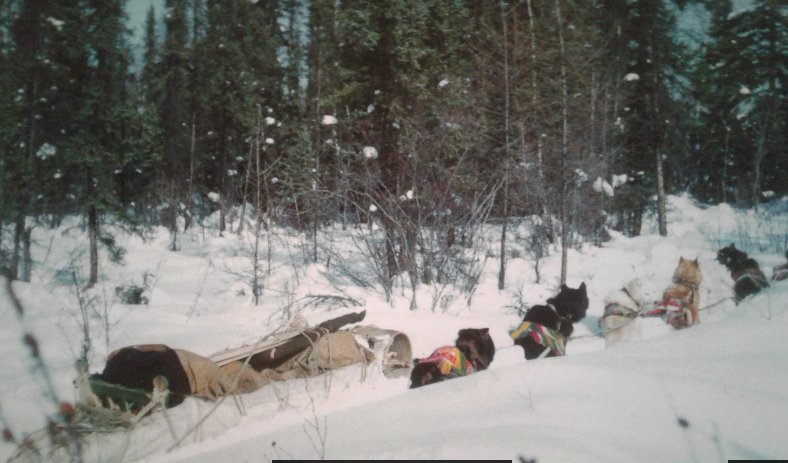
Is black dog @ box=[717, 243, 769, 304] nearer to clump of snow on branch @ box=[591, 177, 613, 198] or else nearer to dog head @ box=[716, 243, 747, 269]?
dog head @ box=[716, 243, 747, 269]

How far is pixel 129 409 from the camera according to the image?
2350 millimetres

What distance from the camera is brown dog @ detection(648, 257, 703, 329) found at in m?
4.22

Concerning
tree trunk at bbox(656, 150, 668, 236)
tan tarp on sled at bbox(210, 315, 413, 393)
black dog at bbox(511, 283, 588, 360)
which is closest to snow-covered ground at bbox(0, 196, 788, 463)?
tan tarp on sled at bbox(210, 315, 413, 393)

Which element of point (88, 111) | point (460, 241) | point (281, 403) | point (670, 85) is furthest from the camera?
A: point (670, 85)

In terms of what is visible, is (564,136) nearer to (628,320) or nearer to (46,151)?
(628,320)

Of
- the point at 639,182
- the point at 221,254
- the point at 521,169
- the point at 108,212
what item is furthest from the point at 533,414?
the point at 639,182

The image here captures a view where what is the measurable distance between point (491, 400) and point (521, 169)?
7672 mm

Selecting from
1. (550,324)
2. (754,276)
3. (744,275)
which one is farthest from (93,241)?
(754,276)

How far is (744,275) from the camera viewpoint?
471 cm

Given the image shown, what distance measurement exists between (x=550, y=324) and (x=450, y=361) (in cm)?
165

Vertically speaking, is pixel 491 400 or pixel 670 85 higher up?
pixel 670 85

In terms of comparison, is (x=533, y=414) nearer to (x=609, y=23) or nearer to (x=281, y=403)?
(x=281, y=403)

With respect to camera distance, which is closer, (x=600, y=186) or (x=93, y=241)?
(x=93, y=241)

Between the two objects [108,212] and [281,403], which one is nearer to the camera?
[281,403]
